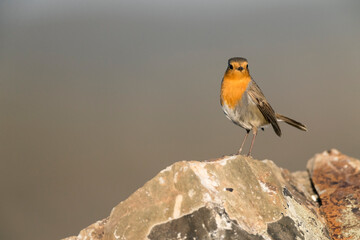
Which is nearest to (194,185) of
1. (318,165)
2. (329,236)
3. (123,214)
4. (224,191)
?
(224,191)

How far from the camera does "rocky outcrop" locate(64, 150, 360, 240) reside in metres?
2.68

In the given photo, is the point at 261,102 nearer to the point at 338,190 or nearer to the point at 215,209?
the point at 338,190

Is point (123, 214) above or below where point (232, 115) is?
below

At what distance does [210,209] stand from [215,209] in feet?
0.10

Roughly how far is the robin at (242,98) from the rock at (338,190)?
0.75m

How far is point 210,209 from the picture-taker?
106 inches

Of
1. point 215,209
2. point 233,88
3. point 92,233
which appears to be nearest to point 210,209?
point 215,209

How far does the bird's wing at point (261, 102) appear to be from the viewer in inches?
166

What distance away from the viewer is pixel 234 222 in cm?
270

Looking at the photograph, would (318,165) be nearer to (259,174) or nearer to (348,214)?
(348,214)

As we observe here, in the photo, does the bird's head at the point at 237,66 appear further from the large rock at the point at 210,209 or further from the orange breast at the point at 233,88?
the large rock at the point at 210,209

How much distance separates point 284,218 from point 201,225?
1.97 ft

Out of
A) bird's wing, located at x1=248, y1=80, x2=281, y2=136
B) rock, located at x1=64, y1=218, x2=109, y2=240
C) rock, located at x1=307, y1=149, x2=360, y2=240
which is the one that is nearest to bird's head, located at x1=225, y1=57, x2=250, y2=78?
bird's wing, located at x1=248, y1=80, x2=281, y2=136

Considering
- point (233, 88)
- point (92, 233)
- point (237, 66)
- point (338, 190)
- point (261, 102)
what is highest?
point (237, 66)
